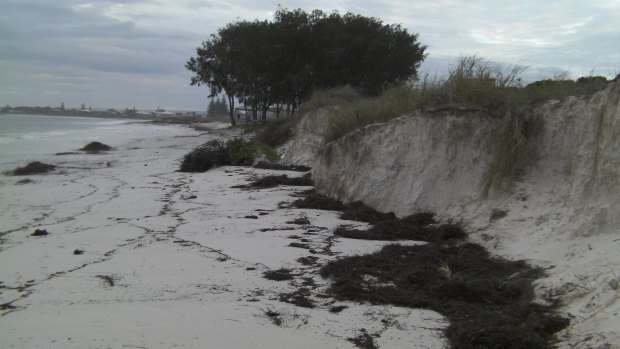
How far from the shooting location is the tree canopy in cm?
3069

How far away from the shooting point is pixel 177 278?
6098mm

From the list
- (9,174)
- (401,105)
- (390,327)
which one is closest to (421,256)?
(390,327)

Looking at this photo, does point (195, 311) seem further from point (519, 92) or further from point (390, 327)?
point (519, 92)

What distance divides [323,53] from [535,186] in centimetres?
2491

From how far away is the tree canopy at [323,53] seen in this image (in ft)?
101

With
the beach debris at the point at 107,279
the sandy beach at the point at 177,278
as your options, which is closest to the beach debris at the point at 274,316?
the sandy beach at the point at 177,278

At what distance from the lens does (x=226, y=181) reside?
593 inches

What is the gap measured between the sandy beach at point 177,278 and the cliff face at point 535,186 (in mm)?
1272

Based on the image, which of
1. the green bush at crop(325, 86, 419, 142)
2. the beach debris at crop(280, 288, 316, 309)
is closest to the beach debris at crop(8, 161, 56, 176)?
the green bush at crop(325, 86, 419, 142)

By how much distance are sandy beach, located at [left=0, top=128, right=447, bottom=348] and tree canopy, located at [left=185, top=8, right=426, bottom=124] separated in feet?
65.5

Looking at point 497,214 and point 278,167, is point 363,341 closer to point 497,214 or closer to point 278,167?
point 497,214

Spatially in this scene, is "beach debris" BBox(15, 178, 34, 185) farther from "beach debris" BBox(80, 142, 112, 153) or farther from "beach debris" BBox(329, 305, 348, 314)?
"beach debris" BBox(329, 305, 348, 314)

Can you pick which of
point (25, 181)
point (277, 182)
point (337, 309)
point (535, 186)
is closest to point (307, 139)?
point (277, 182)

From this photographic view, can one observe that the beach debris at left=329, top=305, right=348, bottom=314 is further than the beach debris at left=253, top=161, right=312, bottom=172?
No
